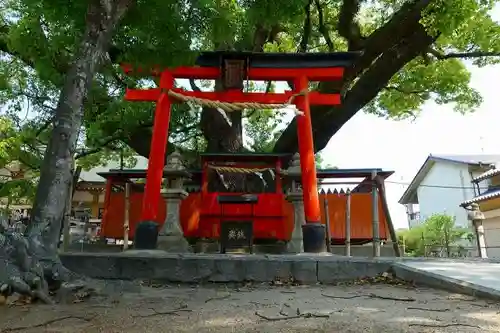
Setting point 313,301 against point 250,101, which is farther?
point 250,101

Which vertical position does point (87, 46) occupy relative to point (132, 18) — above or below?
below

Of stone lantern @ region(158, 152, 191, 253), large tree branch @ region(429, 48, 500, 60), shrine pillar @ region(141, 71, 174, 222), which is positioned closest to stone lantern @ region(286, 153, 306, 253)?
stone lantern @ region(158, 152, 191, 253)

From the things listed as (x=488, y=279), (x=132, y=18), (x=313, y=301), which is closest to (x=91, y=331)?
(x=313, y=301)

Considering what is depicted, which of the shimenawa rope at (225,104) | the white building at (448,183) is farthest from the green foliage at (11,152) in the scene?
the white building at (448,183)

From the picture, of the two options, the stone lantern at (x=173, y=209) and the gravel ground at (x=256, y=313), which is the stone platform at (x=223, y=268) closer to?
the gravel ground at (x=256, y=313)

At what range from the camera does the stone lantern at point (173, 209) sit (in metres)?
8.42

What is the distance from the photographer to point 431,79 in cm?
1222

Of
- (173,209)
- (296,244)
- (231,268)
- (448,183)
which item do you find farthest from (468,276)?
(448,183)

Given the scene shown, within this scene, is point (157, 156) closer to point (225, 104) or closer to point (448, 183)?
point (225, 104)

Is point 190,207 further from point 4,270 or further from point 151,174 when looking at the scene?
point 4,270

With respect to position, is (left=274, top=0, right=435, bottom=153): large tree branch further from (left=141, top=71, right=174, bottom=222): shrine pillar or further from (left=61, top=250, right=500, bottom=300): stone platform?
(left=61, top=250, right=500, bottom=300): stone platform

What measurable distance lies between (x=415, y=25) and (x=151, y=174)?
699 centimetres

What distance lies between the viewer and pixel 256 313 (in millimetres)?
3293

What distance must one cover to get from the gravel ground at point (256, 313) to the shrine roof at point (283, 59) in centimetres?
504
